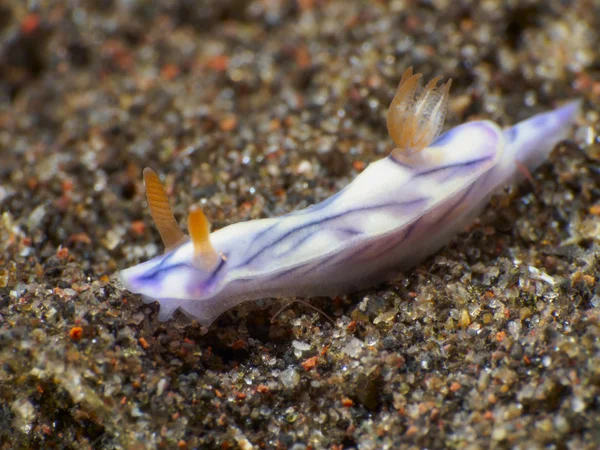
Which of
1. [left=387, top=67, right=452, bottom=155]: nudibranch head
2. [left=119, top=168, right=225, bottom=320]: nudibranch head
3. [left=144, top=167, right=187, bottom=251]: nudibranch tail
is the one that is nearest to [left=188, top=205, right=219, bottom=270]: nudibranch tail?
[left=119, top=168, right=225, bottom=320]: nudibranch head

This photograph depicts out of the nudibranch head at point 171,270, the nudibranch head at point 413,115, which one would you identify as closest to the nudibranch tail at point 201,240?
the nudibranch head at point 171,270

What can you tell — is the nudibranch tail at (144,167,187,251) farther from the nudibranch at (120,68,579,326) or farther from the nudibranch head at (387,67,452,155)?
the nudibranch head at (387,67,452,155)

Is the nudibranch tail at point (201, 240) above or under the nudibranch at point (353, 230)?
above

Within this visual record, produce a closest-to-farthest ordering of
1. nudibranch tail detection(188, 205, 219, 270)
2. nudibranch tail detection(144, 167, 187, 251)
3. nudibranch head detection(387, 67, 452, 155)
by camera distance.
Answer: nudibranch tail detection(188, 205, 219, 270) < nudibranch tail detection(144, 167, 187, 251) < nudibranch head detection(387, 67, 452, 155)

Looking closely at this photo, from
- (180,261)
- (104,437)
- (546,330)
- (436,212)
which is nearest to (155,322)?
(180,261)

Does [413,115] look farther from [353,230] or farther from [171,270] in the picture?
[171,270]

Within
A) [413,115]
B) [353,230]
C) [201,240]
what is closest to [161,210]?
[201,240]

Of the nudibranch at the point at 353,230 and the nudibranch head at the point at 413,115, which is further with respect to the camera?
the nudibranch head at the point at 413,115

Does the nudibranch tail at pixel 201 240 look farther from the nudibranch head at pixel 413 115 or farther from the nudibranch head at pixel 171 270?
the nudibranch head at pixel 413 115

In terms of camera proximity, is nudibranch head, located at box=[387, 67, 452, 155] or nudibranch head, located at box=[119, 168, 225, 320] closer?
nudibranch head, located at box=[119, 168, 225, 320]
